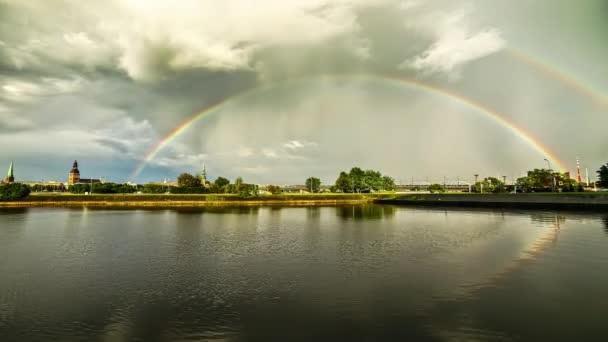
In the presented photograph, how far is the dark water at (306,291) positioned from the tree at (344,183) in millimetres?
147233

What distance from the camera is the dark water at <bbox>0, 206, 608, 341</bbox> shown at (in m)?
12.6

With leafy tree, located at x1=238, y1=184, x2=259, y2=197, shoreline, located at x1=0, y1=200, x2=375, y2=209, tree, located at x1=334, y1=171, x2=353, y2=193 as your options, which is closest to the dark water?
shoreline, located at x1=0, y1=200, x2=375, y2=209

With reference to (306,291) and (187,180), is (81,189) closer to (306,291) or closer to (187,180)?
(187,180)

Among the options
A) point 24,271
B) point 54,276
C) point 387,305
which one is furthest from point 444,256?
point 24,271

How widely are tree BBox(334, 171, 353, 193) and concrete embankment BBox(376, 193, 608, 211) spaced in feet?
211

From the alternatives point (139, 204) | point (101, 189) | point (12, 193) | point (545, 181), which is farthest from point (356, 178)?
point (12, 193)

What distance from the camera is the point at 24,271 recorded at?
22.3m

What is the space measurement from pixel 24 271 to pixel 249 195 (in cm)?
10553

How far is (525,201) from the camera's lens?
8169cm

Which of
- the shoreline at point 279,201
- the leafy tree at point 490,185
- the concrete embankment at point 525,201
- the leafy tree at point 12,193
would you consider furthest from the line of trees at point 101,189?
the leafy tree at point 490,185

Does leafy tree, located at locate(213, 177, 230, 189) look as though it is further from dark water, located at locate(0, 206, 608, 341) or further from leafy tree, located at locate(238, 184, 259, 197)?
dark water, located at locate(0, 206, 608, 341)

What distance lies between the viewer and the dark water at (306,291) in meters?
12.6

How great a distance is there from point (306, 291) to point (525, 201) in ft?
279

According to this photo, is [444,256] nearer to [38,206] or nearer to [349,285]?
[349,285]
